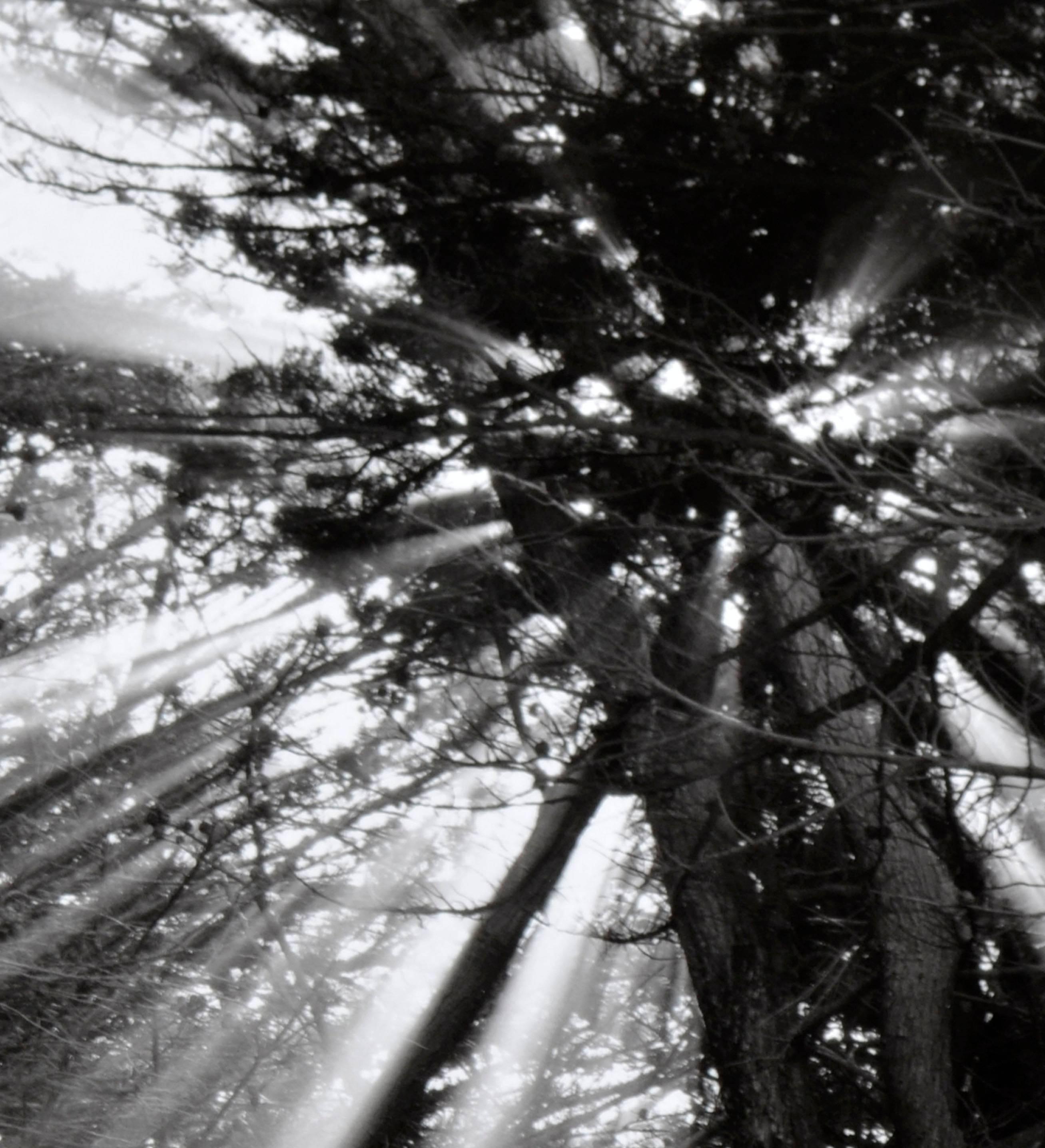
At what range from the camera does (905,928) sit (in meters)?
5.09

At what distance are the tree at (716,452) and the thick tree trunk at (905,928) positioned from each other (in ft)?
0.06

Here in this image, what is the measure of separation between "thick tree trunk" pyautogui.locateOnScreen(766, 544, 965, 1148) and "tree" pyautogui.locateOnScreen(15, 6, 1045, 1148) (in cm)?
2

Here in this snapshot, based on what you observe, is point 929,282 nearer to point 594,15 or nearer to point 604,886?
point 594,15

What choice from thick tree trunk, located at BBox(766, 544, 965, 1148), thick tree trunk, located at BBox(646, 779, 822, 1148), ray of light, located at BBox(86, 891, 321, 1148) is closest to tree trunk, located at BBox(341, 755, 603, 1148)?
ray of light, located at BBox(86, 891, 321, 1148)

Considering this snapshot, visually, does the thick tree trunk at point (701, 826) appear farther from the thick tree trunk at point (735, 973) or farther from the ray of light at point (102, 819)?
the ray of light at point (102, 819)

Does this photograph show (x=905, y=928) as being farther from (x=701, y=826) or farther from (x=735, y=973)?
(x=701, y=826)

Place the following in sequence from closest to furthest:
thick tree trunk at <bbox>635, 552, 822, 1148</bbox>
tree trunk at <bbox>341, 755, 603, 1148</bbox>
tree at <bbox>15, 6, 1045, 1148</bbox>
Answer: tree at <bbox>15, 6, 1045, 1148</bbox>
thick tree trunk at <bbox>635, 552, 822, 1148</bbox>
tree trunk at <bbox>341, 755, 603, 1148</bbox>

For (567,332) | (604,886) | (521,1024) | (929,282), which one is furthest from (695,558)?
(521,1024)

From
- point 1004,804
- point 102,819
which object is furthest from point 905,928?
point 102,819

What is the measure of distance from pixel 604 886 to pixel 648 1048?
2.97 metres

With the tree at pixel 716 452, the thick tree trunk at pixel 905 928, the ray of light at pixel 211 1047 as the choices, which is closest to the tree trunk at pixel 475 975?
the tree at pixel 716 452

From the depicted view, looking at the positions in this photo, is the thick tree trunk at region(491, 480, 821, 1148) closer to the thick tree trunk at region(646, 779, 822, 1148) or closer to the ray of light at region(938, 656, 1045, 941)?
the thick tree trunk at region(646, 779, 822, 1148)

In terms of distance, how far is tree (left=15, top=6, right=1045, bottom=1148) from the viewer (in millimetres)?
4668

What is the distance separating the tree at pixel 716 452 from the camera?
4.67 metres
